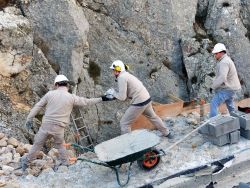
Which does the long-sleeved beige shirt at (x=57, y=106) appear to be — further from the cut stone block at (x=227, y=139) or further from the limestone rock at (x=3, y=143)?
the cut stone block at (x=227, y=139)

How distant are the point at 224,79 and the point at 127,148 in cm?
284

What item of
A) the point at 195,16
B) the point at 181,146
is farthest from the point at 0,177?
the point at 195,16

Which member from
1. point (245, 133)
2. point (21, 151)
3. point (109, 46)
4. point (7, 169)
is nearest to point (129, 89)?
point (245, 133)

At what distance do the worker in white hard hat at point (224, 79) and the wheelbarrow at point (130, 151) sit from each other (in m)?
2.15

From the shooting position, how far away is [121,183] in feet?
26.7

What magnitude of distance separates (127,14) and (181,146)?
6.75m

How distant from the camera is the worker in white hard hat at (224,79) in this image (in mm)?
9375

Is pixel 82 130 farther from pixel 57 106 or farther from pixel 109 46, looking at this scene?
pixel 57 106

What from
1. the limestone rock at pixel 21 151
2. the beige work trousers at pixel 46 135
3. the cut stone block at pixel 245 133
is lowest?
the cut stone block at pixel 245 133

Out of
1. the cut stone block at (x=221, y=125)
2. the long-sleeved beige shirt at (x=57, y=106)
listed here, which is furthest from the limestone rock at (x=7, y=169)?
the cut stone block at (x=221, y=125)

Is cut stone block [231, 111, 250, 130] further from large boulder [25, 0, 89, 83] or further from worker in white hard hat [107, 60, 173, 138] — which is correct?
large boulder [25, 0, 89, 83]

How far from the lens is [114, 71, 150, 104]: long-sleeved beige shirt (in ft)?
29.0

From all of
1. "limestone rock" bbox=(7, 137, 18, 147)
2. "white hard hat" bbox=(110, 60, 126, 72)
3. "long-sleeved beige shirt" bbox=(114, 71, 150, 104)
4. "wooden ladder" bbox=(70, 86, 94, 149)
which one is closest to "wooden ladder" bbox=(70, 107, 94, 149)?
"wooden ladder" bbox=(70, 86, 94, 149)

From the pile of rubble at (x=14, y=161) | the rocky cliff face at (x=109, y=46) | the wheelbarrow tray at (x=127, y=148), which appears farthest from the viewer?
the rocky cliff face at (x=109, y=46)
